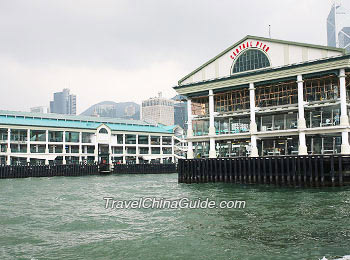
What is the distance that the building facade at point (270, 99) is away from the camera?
4344 cm

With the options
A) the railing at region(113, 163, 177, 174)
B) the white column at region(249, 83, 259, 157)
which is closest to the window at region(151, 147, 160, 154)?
the railing at region(113, 163, 177, 174)

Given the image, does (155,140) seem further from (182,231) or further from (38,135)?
(182,231)

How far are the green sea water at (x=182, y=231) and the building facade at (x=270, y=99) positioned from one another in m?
17.1

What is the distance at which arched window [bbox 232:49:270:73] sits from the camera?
4881cm

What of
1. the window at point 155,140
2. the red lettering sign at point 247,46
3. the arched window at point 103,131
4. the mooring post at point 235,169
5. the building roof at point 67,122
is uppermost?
the red lettering sign at point 247,46

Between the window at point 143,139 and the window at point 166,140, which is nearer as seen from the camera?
the window at point 143,139

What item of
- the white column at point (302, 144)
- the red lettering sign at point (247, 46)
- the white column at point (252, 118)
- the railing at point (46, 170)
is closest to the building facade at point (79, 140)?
the railing at point (46, 170)

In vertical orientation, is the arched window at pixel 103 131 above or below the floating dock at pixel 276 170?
above

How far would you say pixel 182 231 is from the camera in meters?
19.6

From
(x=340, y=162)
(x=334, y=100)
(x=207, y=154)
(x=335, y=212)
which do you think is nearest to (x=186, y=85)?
(x=207, y=154)

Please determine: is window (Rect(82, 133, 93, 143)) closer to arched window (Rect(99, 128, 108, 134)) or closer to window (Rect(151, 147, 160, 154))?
arched window (Rect(99, 128, 108, 134))

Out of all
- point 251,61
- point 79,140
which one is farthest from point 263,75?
point 79,140

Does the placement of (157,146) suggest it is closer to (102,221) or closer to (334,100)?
(334,100)

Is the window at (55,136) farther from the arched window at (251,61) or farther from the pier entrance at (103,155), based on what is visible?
the arched window at (251,61)
